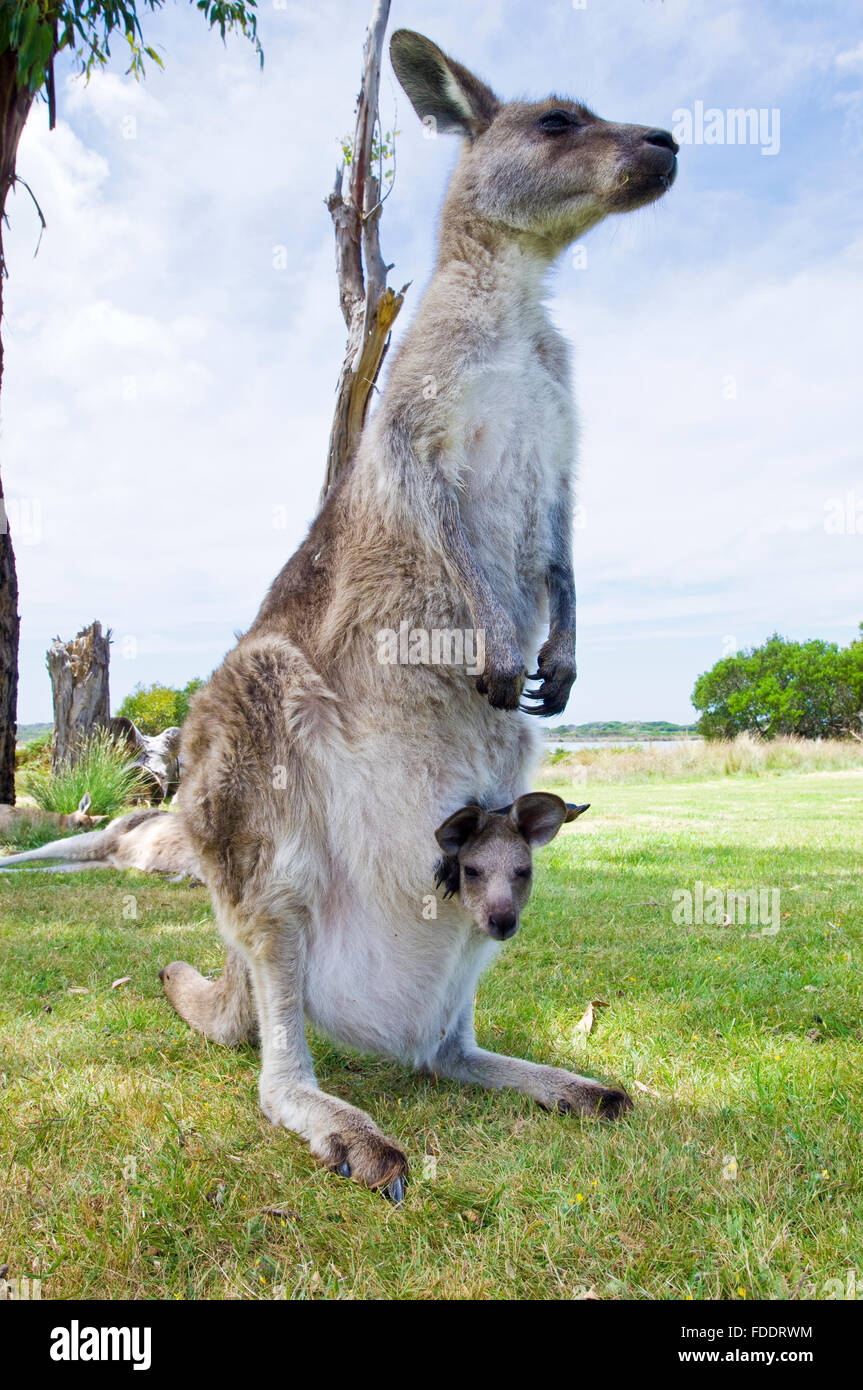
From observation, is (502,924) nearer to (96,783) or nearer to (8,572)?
(8,572)

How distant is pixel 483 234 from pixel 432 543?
1042mm

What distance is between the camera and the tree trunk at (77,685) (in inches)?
419

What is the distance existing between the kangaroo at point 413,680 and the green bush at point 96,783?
6.99 m

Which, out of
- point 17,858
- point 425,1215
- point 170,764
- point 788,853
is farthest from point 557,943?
point 170,764

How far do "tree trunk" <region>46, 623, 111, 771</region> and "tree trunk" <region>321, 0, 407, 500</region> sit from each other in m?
5.28

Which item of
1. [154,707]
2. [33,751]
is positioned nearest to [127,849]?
[33,751]

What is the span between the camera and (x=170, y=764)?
1102 centimetres

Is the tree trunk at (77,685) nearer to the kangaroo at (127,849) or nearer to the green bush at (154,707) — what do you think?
the kangaroo at (127,849)

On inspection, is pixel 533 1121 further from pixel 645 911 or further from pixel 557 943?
pixel 645 911

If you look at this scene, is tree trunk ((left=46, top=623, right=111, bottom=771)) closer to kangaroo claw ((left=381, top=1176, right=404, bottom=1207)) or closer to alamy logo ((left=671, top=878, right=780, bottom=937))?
alamy logo ((left=671, top=878, right=780, bottom=937))

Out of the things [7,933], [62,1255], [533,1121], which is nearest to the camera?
[62,1255]

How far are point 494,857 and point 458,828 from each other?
0.12 meters
